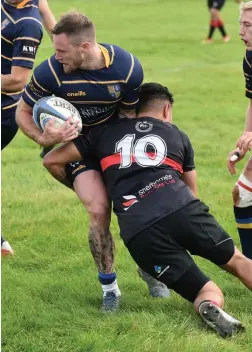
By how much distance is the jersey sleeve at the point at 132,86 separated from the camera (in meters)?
5.12

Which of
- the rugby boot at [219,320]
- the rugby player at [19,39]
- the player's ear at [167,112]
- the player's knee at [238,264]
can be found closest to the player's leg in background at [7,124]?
the rugby player at [19,39]

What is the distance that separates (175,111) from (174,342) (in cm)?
913

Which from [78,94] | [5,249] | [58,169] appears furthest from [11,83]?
[78,94]

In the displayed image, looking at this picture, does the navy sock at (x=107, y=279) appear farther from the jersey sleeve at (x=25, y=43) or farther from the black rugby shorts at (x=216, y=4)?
the black rugby shorts at (x=216, y=4)

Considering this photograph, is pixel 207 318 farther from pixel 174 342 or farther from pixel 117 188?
pixel 117 188

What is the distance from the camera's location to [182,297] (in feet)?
17.0

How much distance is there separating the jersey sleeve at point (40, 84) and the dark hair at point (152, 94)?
2.10 feet

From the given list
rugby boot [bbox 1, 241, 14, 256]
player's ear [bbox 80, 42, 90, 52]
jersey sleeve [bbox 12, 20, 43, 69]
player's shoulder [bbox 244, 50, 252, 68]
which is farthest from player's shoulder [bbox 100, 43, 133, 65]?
rugby boot [bbox 1, 241, 14, 256]

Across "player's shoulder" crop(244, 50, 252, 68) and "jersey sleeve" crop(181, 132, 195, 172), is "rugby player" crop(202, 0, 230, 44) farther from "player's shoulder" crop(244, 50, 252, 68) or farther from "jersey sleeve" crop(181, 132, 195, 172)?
"jersey sleeve" crop(181, 132, 195, 172)

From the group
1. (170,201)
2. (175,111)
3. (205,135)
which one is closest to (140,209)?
(170,201)

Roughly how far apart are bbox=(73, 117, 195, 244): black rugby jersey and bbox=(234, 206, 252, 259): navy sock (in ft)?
2.97

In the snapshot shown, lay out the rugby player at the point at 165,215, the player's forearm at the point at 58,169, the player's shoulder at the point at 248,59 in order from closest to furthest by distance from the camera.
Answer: the rugby player at the point at 165,215 < the player's forearm at the point at 58,169 < the player's shoulder at the point at 248,59

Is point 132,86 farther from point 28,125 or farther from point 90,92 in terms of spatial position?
point 28,125

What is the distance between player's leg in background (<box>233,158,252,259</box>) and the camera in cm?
574
